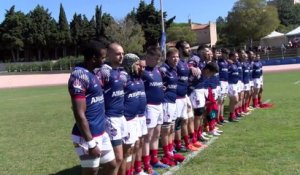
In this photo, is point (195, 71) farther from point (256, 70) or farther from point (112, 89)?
point (256, 70)

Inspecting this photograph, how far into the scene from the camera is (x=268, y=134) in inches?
412

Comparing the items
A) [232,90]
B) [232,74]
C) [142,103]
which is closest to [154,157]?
[142,103]

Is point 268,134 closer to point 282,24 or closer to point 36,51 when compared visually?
point 36,51

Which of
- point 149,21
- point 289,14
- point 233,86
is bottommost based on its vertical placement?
point 233,86

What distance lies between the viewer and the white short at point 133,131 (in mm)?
6416

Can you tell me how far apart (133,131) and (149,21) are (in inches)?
2974

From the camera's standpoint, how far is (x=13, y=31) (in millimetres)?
82250

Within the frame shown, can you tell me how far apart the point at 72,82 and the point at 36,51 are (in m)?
84.7

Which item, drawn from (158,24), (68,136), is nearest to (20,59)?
(158,24)

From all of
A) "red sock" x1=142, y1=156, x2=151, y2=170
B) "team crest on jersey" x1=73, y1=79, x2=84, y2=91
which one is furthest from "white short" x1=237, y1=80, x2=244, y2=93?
"team crest on jersey" x1=73, y1=79, x2=84, y2=91

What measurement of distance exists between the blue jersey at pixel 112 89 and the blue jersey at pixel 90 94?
0.56 m

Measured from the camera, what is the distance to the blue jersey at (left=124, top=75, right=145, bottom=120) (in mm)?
6637

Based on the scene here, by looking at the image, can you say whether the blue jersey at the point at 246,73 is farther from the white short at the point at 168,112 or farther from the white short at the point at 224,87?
the white short at the point at 168,112

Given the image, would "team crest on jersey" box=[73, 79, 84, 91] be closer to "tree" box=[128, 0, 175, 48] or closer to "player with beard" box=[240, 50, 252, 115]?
"player with beard" box=[240, 50, 252, 115]
